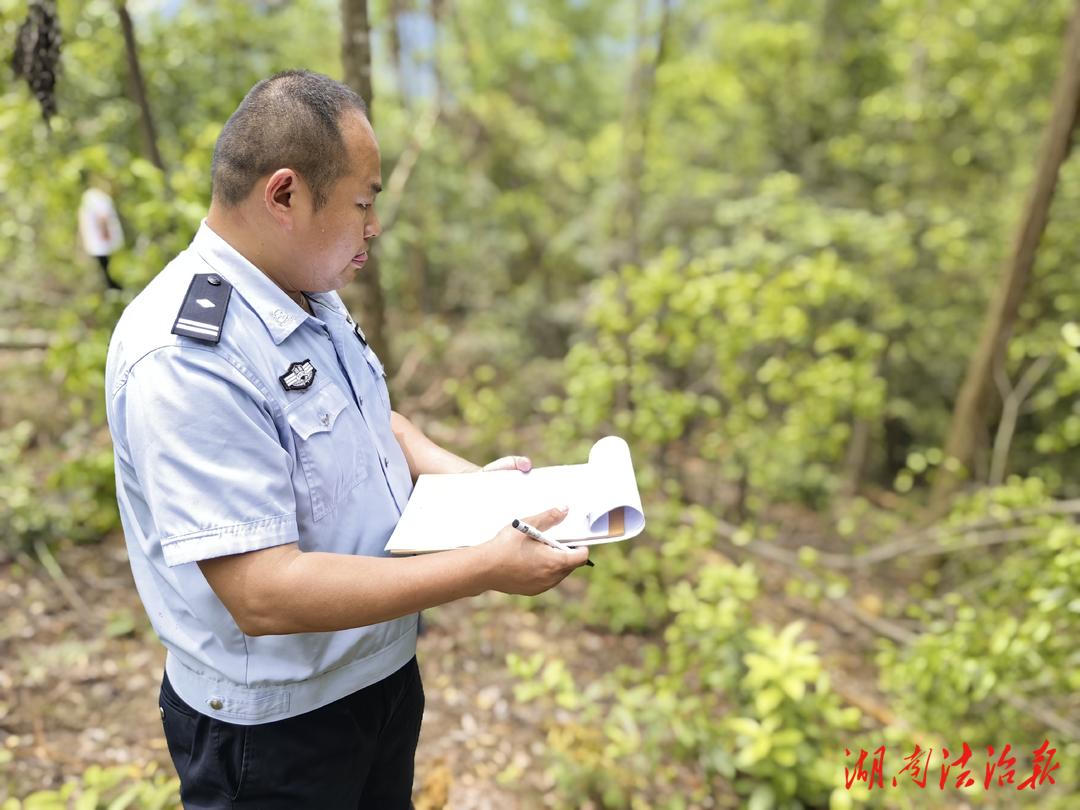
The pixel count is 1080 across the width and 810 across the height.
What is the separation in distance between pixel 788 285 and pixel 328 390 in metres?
3.78

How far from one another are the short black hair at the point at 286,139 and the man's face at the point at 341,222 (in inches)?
0.7

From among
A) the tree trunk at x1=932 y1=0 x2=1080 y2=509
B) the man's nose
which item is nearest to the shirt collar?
the man's nose

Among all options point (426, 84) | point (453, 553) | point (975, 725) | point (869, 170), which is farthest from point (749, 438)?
point (426, 84)

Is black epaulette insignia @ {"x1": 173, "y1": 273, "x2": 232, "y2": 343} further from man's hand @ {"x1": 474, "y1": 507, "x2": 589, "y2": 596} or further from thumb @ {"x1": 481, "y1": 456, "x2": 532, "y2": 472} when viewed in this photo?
thumb @ {"x1": 481, "y1": 456, "x2": 532, "y2": 472}

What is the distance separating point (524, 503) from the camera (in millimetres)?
1539

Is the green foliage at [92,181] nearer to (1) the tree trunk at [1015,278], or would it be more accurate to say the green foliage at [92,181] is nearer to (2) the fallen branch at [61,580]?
(2) the fallen branch at [61,580]

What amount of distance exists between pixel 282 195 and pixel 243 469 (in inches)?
20.1

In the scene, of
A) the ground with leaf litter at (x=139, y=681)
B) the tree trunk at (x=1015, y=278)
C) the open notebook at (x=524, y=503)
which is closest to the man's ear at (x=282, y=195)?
the open notebook at (x=524, y=503)

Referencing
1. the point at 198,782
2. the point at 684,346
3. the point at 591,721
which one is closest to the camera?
the point at 198,782

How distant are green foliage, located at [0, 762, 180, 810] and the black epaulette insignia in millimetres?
1650

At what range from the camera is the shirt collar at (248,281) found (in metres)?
1.23

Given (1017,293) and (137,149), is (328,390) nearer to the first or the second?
(1017,293)

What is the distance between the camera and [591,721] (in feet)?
11.0

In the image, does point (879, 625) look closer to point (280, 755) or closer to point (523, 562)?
point (523, 562)
